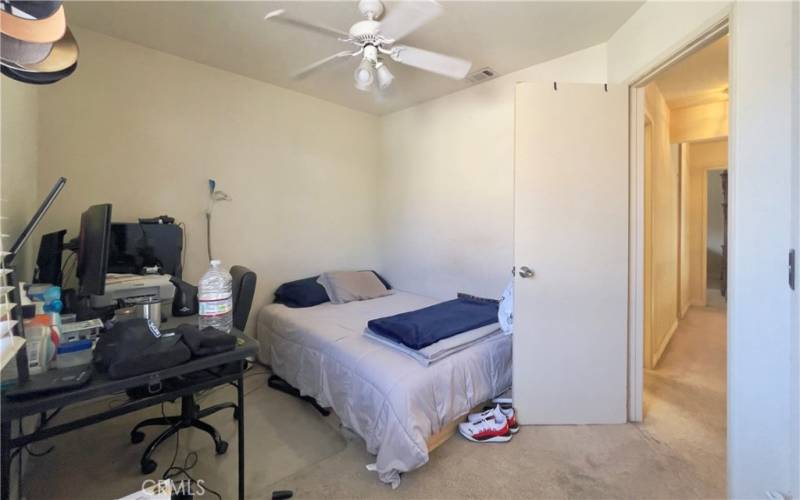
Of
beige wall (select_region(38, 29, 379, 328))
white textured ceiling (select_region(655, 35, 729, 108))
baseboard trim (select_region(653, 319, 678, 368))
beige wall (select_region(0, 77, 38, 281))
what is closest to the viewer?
beige wall (select_region(0, 77, 38, 281))

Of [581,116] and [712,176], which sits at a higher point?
[712,176]

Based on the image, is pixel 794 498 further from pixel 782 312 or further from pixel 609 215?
pixel 609 215

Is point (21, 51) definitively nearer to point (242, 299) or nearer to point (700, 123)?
point (242, 299)

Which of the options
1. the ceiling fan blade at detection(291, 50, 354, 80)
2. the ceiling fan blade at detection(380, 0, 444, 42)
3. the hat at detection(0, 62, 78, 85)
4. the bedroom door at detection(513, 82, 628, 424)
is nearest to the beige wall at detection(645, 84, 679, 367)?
the bedroom door at detection(513, 82, 628, 424)

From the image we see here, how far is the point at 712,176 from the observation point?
6527 mm

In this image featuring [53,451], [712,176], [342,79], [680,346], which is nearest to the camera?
[53,451]

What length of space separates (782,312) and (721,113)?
Answer: 11.8 feet

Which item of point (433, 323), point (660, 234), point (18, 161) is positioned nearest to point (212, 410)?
point (433, 323)

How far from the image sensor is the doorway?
2.13m

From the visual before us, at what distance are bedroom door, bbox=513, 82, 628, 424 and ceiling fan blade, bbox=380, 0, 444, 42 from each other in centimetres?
79

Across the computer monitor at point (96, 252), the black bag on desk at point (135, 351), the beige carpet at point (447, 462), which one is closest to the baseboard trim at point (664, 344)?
the beige carpet at point (447, 462)

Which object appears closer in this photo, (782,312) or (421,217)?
(782,312)

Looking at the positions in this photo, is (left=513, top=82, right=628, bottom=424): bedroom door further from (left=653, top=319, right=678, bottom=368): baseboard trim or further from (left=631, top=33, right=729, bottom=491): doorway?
(left=653, top=319, right=678, bottom=368): baseboard trim

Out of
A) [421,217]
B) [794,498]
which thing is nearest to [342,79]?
[421,217]
